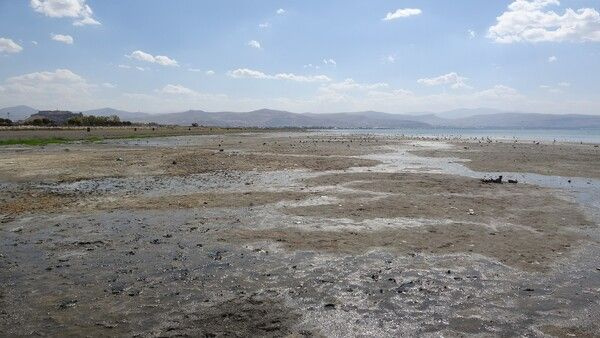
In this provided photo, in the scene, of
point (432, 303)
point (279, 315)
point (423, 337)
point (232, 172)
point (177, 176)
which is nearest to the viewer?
point (423, 337)

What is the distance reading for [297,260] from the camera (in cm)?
1022

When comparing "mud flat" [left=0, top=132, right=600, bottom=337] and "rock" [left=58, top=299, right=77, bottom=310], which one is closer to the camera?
"mud flat" [left=0, top=132, right=600, bottom=337]

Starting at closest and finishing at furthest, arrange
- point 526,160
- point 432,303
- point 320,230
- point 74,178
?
1. point 432,303
2. point 320,230
3. point 74,178
4. point 526,160

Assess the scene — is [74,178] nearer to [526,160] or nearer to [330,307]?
[330,307]

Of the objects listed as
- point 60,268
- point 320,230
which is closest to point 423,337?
point 320,230

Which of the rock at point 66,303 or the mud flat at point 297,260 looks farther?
the rock at point 66,303

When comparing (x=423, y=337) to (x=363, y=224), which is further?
(x=363, y=224)

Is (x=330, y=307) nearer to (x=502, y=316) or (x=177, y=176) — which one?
(x=502, y=316)

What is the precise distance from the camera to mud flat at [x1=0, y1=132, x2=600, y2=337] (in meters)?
7.18

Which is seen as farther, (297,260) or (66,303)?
(297,260)

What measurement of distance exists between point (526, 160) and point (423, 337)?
33.4 m

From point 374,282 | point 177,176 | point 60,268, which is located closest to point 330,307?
point 374,282

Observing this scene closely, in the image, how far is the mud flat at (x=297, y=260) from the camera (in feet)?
23.5

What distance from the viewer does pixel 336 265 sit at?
9.89 m
